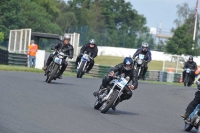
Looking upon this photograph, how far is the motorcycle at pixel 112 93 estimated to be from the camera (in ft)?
46.4

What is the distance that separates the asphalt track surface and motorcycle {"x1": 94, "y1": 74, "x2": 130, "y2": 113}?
0.24 metres

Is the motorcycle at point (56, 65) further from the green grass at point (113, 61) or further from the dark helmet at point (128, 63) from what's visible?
the green grass at point (113, 61)

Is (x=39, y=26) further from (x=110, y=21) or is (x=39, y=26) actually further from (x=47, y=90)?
(x=47, y=90)

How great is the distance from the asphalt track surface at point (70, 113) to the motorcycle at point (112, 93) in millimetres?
245

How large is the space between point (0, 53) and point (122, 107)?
18530mm

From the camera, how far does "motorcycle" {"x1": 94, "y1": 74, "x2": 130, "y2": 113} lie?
1413 cm

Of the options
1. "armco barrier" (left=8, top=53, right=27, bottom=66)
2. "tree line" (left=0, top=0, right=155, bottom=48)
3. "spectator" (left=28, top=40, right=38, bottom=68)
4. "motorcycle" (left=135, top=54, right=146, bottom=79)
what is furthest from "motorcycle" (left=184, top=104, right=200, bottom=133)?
"tree line" (left=0, top=0, right=155, bottom=48)

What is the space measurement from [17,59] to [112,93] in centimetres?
2361

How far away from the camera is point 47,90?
1833 centimetres

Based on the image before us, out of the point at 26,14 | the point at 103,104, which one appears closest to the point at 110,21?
the point at 26,14

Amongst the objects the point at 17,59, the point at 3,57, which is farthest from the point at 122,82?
the point at 17,59

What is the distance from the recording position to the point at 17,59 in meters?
37.3

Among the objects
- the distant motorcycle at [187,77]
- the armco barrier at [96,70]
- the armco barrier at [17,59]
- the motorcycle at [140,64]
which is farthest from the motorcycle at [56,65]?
the armco barrier at [96,70]

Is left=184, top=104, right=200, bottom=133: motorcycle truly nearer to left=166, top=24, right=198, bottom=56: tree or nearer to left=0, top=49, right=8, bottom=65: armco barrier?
left=0, top=49, right=8, bottom=65: armco barrier
